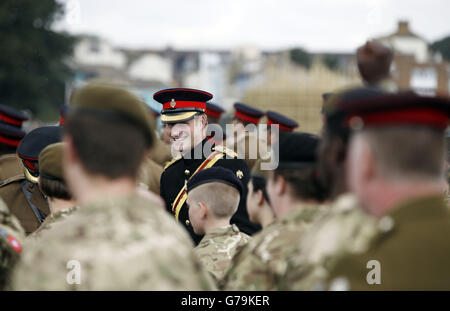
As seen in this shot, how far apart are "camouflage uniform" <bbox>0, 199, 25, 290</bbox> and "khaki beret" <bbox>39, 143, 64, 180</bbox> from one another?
0.98 metres

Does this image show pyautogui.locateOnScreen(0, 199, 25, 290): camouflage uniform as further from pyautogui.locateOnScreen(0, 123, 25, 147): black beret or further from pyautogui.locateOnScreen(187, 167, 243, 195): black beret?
pyautogui.locateOnScreen(0, 123, 25, 147): black beret

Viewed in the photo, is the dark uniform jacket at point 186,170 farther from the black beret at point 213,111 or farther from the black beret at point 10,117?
the black beret at point 213,111

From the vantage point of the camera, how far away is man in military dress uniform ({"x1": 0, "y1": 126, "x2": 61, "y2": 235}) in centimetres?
524

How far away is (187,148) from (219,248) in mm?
1973

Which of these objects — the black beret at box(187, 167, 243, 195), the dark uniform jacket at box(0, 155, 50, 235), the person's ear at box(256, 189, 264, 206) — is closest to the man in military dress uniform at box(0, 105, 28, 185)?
the dark uniform jacket at box(0, 155, 50, 235)

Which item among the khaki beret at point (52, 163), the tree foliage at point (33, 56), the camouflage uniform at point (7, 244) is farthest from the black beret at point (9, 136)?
the tree foliage at point (33, 56)

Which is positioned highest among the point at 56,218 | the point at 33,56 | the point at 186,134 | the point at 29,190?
the point at 33,56

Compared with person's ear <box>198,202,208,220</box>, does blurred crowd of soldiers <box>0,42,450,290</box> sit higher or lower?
higher

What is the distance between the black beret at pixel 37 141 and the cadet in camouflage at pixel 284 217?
2713mm

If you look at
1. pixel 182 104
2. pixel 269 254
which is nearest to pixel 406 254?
pixel 269 254

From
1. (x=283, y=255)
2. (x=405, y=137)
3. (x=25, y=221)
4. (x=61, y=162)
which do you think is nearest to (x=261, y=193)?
(x=283, y=255)

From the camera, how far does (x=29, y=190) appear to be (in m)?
5.39

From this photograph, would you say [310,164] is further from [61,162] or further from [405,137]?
[61,162]

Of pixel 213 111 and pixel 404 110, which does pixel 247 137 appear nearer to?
pixel 213 111
